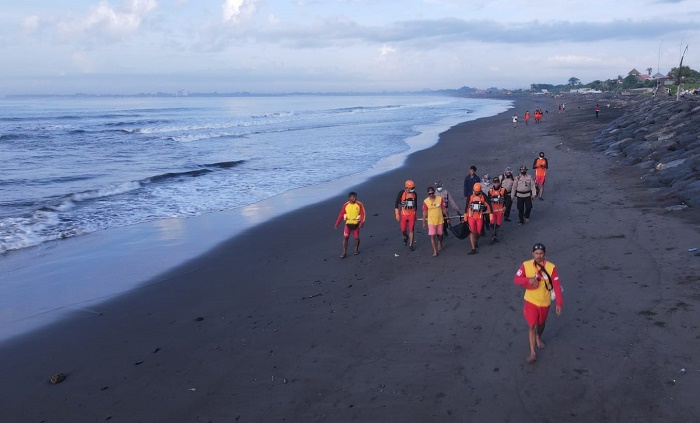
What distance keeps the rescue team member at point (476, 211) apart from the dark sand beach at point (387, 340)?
51cm

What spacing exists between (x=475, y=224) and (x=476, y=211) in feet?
1.09

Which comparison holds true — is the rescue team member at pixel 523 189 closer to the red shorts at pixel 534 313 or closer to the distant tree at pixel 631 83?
the red shorts at pixel 534 313

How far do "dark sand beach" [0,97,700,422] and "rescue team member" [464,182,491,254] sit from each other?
1.67 ft

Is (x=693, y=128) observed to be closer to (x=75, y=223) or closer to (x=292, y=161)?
(x=292, y=161)

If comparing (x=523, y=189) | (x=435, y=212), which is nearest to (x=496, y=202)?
(x=523, y=189)

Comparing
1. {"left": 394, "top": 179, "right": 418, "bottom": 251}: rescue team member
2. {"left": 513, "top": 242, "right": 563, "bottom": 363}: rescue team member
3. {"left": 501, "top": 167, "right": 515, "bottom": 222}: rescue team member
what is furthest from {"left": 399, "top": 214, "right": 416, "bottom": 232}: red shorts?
{"left": 513, "top": 242, "right": 563, "bottom": 363}: rescue team member

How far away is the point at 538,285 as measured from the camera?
6.23m

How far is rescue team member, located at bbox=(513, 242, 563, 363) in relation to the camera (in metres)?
6.20

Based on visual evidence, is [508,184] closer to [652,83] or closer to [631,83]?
[652,83]

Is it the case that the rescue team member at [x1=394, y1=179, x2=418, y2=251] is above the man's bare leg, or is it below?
above

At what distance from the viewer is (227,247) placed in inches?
504

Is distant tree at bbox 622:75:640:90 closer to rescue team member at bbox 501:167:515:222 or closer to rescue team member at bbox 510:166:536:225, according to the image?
rescue team member at bbox 501:167:515:222

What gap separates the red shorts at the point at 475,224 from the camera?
11.0 metres

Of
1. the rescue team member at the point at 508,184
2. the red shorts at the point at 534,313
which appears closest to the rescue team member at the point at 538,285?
the red shorts at the point at 534,313
